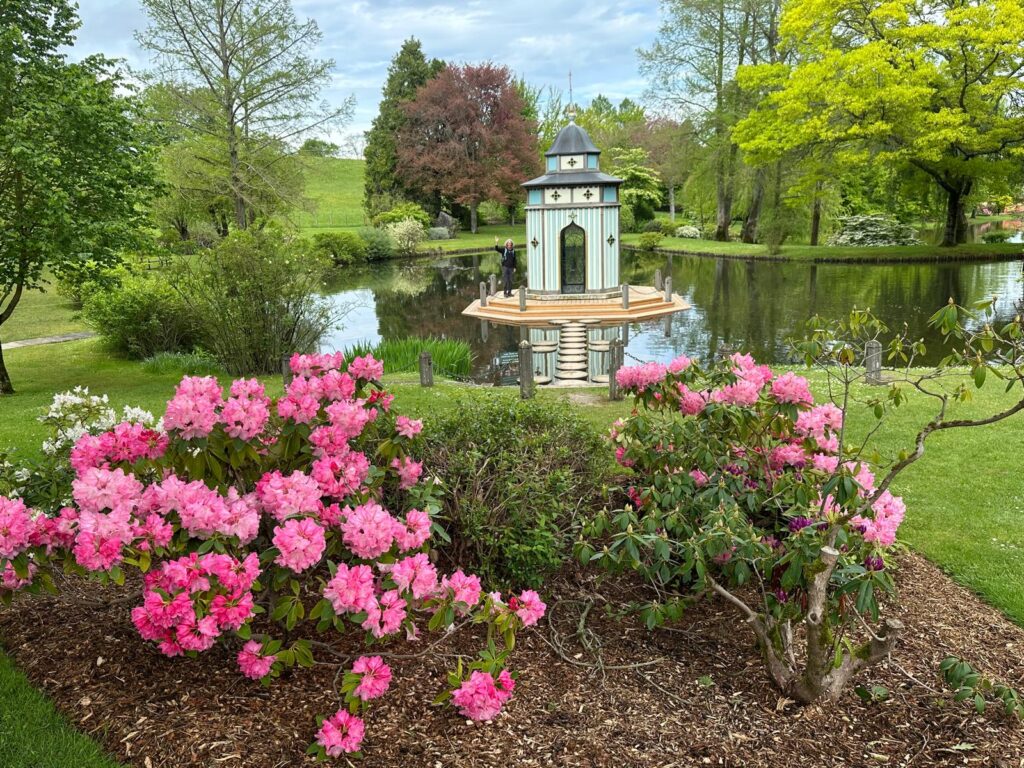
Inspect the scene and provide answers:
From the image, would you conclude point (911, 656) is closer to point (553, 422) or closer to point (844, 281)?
point (553, 422)

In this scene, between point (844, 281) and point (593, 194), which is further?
point (844, 281)

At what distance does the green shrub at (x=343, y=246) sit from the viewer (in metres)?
37.0

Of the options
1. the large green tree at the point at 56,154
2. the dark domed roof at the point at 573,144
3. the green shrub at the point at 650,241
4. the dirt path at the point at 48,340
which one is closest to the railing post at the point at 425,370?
the large green tree at the point at 56,154

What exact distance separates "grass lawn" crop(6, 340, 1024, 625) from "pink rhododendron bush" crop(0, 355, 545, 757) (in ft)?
5.04

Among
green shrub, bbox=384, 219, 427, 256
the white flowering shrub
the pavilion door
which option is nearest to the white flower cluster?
the pavilion door

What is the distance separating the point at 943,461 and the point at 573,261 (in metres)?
15.1

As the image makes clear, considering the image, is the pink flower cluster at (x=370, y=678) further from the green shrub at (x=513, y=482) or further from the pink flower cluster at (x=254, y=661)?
the green shrub at (x=513, y=482)

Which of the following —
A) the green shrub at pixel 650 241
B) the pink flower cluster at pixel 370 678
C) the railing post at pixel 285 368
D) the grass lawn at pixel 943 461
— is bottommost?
the grass lawn at pixel 943 461

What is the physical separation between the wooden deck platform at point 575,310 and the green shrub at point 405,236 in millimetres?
21892

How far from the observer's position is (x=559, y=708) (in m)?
2.96

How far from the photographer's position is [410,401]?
8.69 metres

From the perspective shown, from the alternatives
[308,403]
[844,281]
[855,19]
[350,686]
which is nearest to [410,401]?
[308,403]

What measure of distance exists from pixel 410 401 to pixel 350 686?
6255 mm

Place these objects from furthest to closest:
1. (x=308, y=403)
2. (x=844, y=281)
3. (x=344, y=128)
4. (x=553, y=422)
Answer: (x=844, y=281) < (x=344, y=128) < (x=553, y=422) < (x=308, y=403)
